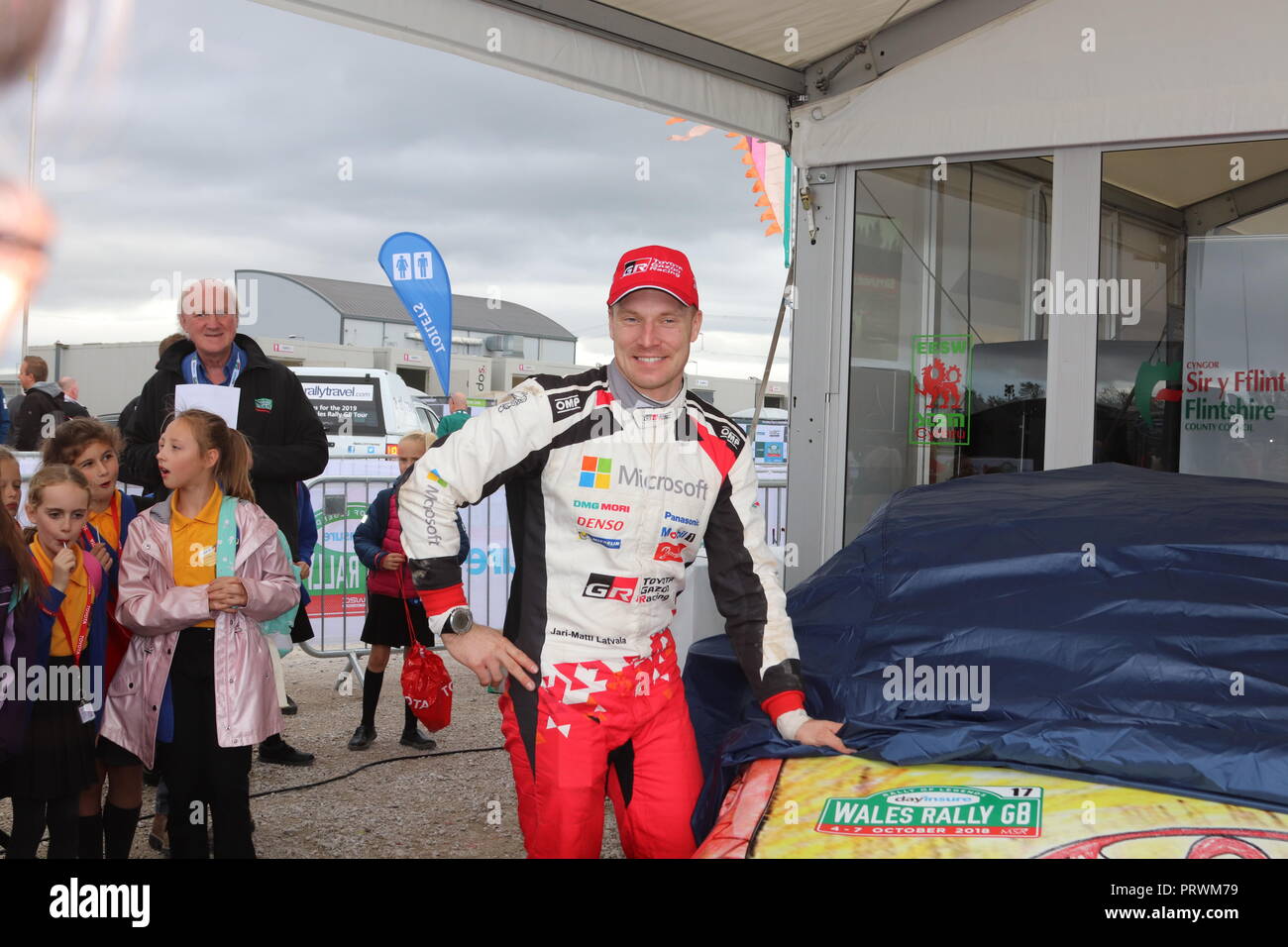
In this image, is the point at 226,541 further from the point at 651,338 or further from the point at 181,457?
the point at 651,338

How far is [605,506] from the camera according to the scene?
2.45m

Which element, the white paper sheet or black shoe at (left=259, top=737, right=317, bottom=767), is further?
black shoe at (left=259, top=737, right=317, bottom=767)

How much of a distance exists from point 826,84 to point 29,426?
7456 millimetres

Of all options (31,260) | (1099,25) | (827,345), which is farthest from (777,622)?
(31,260)

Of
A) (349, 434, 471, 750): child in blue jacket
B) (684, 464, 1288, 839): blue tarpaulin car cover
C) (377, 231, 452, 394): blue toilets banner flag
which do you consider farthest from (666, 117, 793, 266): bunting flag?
(684, 464, 1288, 839): blue tarpaulin car cover

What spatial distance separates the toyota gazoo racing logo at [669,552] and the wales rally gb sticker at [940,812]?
0.67m

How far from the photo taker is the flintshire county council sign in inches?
218

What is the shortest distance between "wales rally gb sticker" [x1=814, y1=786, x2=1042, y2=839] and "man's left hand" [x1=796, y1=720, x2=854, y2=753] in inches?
7.7

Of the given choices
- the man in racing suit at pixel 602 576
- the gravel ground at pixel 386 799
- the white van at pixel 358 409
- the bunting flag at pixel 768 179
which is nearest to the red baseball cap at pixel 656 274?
the man in racing suit at pixel 602 576

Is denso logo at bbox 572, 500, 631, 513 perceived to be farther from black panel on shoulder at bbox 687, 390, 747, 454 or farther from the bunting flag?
the bunting flag

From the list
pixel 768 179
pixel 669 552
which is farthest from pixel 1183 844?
pixel 768 179

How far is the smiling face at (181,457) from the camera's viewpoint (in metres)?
3.29

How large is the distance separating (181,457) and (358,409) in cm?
937

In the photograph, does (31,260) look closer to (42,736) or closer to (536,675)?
(42,736)
